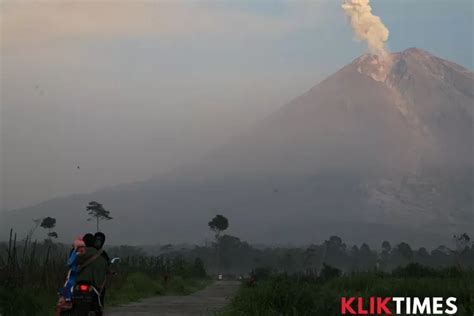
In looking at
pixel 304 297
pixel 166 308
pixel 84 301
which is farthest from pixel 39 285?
pixel 84 301

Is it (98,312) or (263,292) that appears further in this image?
(263,292)

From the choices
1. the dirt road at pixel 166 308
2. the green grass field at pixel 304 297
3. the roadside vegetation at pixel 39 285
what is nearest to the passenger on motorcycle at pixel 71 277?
the roadside vegetation at pixel 39 285

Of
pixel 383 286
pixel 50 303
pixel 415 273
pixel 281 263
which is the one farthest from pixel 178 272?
pixel 281 263

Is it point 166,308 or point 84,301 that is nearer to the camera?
point 84,301

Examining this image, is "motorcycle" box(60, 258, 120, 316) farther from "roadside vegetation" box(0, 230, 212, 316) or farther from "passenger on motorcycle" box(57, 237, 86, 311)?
"roadside vegetation" box(0, 230, 212, 316)

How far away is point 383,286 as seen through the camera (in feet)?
68.0

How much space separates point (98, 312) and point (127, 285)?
47.3 feet

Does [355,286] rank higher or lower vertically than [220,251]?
lower

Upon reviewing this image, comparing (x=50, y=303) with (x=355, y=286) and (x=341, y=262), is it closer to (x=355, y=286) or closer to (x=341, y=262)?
(x=355, y=286)

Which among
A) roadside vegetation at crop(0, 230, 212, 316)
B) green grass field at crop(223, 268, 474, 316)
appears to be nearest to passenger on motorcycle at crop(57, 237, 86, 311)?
roadside vegetation at crop(0, 230, 212, 316)

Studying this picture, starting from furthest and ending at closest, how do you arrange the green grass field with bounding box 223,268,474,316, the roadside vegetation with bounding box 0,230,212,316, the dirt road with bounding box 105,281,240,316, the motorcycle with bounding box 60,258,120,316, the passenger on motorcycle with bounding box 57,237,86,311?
1. the dirt road with bounding box 105,281,240,316
2. the roadside vegetation with bounding box 0,230,212,316
3. the green grass field with bounding box 223,268,474,316
4. the passenger on motorcycle with bounding box 57,237,86,311
5. the motorcycle with bounding box 60,258,120,316

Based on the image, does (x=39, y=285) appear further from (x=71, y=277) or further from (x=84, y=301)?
(x=84, y=301)

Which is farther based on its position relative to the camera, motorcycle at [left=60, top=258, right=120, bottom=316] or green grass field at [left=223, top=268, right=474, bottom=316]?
green grass field at [left=223, top=268, right=474, bottom=316]

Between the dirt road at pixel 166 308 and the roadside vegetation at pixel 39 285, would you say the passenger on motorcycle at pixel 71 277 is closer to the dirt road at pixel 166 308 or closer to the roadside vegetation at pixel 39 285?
the roadside vegetation at pixel 39 285
